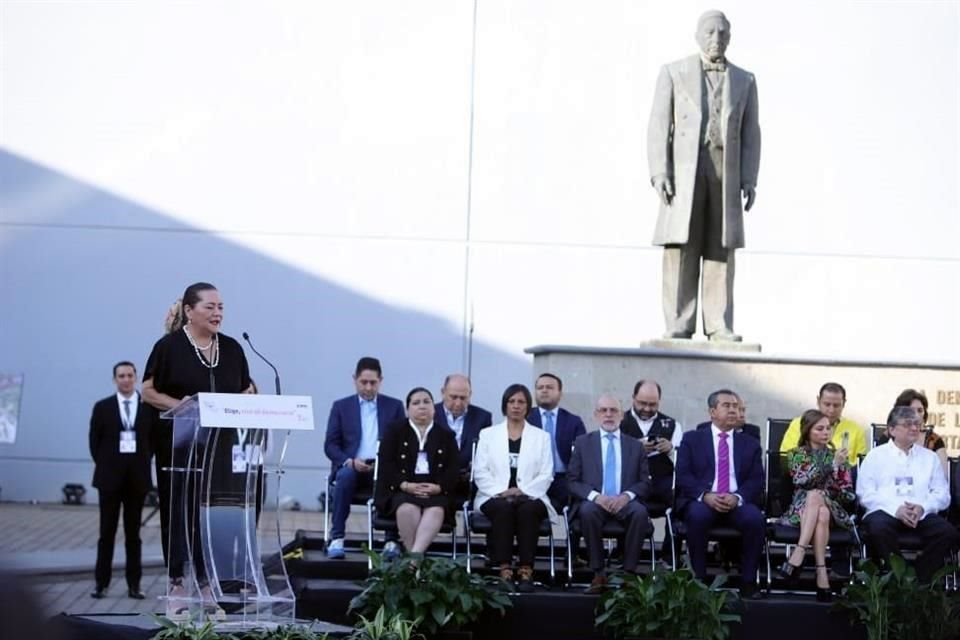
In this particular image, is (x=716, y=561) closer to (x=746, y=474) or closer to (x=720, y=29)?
(x=746, y=474)

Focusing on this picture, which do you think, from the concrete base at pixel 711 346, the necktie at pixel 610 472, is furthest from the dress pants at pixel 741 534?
the concrete base at pixel 711 346

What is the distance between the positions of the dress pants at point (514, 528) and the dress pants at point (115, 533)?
249 centimetres

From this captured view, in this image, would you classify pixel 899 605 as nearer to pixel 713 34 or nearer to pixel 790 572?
pixel 790 572

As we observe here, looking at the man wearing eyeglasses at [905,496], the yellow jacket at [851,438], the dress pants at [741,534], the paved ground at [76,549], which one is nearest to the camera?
the dress pants at [741,534]

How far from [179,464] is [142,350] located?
35.0 ft

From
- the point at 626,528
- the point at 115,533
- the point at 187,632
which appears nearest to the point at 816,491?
the point at 626,528

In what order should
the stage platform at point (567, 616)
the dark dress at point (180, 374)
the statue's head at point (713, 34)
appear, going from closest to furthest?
the dark dress at point (180, 374), the stage platform at point (567, 616), the statue's head at point (713, 34)

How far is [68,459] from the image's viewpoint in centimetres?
1662

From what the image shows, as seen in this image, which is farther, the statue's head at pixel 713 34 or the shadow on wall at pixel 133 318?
the shadow on wall at pixel 133 318

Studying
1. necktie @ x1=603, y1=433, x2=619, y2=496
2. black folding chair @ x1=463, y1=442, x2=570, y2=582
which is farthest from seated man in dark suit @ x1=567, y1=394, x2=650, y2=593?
black folding chair @ x1=463, y1=442, x2=570, y2=582

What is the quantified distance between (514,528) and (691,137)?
320 cm

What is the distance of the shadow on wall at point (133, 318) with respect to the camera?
16609mm

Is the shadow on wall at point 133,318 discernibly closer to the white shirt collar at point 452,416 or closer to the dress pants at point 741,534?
the white shirt collar at point 452,416

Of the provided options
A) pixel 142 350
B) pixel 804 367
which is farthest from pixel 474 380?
pixel 804 367
